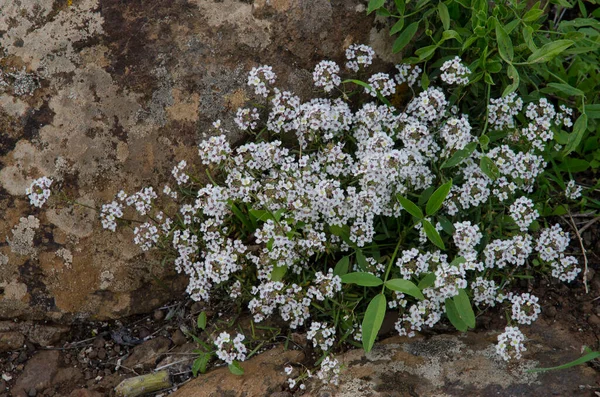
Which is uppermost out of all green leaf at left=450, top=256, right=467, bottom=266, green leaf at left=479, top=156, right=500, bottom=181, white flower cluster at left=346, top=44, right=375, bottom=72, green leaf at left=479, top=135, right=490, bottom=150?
white flower cluster at left=346, top=44, right=375, bottom=72

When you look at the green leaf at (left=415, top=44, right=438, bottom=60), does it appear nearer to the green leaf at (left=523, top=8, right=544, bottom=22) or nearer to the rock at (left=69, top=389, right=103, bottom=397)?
the green leaf at (left=523, top=8, right=544, bottom=22)

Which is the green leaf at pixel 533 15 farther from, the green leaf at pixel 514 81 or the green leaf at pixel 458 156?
the green leaf at pixel 458 156

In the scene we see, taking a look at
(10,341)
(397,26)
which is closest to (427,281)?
(397,26)

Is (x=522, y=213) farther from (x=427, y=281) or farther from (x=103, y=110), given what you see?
(x=103, y=110)

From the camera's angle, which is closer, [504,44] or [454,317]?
[454,317]

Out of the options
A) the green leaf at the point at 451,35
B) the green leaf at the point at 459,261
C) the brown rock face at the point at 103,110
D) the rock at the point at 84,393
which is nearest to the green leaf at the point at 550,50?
the green leaf at the point at 451,35

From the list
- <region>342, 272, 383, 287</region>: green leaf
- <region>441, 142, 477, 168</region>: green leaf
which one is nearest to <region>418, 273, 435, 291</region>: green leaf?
<region>342, 272, 383, 287</region>: green leaf
